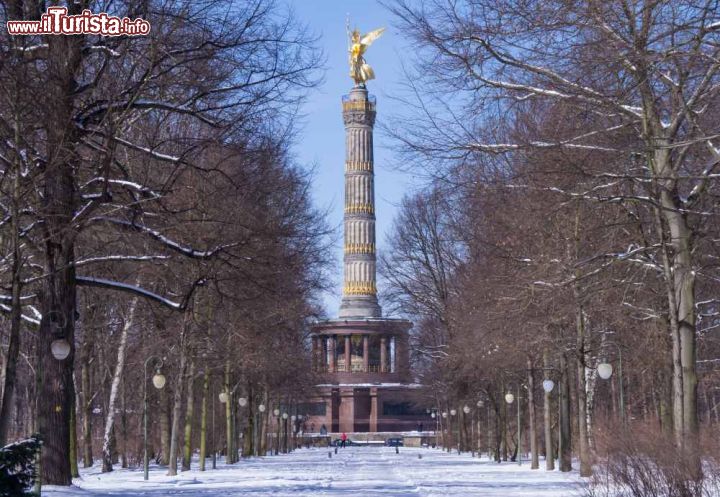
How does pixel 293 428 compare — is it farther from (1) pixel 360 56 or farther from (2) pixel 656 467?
(2) pixel 656 467

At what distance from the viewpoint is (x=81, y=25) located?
1847 cm

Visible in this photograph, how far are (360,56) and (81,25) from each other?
92.5m

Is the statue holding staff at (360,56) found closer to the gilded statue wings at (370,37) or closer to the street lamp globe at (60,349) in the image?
the gilded statue wings at (370,37)

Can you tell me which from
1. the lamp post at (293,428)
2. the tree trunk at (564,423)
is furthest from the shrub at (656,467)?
the lamp post at (293,428)

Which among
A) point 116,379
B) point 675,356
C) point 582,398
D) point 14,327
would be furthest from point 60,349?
point 116,379

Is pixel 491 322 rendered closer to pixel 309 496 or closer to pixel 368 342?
pixel 309 496

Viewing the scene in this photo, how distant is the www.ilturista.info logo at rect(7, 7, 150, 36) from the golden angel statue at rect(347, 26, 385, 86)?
91.1m

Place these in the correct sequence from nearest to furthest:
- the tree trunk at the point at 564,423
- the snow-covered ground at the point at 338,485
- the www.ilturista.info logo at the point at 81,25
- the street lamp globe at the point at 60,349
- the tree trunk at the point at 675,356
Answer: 1. the tree trunk at the point at 675,356
2. the www.ilturista.info logo at the point at 81,25
3. the street lamp globe at the point at 60,349
4. the snow-covered ground at the point at 338,485
5. the tree trunk at the point at 564,423

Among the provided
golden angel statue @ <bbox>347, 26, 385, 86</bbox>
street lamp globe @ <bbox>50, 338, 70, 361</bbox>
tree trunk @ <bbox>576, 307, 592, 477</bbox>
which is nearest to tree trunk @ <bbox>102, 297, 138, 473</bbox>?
tree trunk @ <bbox>576, 307, 592, 477</bbox>

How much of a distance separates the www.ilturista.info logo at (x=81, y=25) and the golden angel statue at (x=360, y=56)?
9107 cm

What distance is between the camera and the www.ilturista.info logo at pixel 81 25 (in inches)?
706

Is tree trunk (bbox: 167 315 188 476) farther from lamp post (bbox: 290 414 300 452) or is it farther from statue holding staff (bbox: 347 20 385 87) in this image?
statue holding staff (bbox: 347 20 385 87)

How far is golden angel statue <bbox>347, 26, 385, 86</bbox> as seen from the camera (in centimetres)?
10875

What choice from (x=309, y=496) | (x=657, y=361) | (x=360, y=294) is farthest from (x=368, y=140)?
(x=309, y=496)
